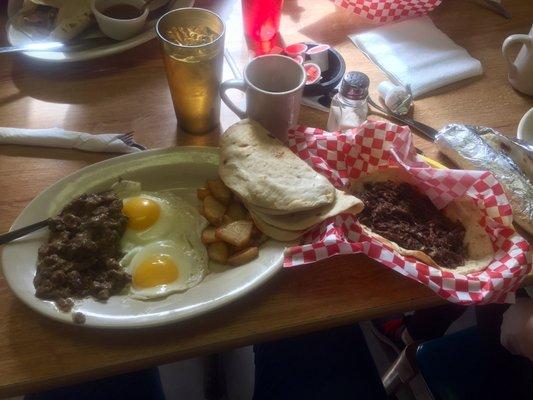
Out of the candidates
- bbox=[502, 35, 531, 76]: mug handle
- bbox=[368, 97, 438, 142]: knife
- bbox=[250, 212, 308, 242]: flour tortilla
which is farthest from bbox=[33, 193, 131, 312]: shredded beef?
bbox=[502, 35, 531, 76]: mug handle

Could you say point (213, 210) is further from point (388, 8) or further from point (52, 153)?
point (388, 8)

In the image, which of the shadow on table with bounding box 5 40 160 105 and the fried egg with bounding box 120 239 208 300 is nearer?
the fried egg with bounding box 120 239 208 300

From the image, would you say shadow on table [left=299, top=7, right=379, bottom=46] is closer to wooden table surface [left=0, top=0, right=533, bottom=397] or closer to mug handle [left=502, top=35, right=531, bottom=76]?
wooden table surface [left=0, top=0, right=533, bottom=397]

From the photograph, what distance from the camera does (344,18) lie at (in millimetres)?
1484

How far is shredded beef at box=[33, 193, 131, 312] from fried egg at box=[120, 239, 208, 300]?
0.02m

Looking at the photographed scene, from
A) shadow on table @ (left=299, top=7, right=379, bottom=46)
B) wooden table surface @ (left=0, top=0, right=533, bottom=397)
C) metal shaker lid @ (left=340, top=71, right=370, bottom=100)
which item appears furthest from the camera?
shadow on table @ (left=299, top=7, right=379, bottom=46)

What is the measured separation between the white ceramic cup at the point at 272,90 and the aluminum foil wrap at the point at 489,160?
35 cm

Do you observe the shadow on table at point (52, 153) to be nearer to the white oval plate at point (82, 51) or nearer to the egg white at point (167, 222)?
the egg white at point (167, 222)

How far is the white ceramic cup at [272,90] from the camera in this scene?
3.25 feet

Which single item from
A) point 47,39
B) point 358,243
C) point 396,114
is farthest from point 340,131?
point 47,39

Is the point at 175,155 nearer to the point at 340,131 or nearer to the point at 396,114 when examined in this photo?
the point at 340,131

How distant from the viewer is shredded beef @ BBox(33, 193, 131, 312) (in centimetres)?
84

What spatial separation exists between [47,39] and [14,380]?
35.2 inches

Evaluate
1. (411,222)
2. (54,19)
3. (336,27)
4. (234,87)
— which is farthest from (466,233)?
(54,19)
